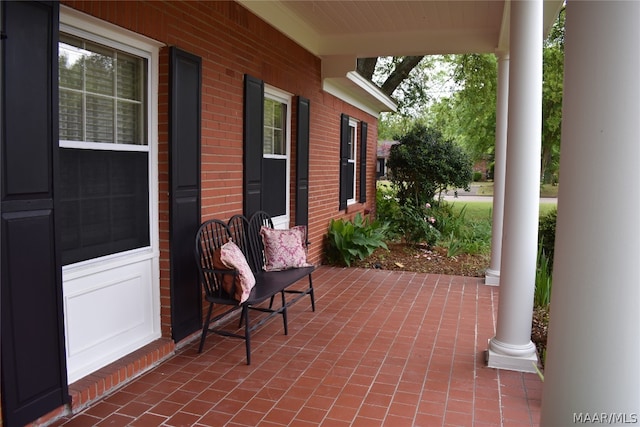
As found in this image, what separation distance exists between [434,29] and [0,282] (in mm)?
5701

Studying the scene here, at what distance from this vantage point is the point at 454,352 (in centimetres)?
417

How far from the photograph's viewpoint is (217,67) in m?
4.52

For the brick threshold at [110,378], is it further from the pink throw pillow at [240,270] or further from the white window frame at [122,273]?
the pink throw pillow at [240,270]

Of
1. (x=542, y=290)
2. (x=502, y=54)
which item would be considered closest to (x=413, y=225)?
(x=502, y=54)

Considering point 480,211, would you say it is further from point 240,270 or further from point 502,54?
point 240,270

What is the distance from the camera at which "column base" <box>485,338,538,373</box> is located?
376cm

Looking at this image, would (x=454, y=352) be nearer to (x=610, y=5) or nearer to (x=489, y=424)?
(x=489, y=424)

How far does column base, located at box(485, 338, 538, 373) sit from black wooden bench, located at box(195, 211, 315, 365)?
168 centimetres

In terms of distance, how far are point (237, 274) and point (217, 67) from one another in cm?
186

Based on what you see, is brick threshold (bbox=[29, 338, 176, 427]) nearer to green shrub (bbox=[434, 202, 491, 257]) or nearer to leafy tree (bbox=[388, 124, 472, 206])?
green shrub (bbox=[434, 202, 491, 257])

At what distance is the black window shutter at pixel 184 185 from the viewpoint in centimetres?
386

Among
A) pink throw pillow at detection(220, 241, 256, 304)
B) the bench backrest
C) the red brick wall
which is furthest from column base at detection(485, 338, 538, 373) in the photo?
the red brick wall

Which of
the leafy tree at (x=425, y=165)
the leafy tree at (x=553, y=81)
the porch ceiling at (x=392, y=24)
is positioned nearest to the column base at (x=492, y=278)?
the porch ceiling at (x=392, y=24)

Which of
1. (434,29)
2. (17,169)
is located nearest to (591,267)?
(17,169)
